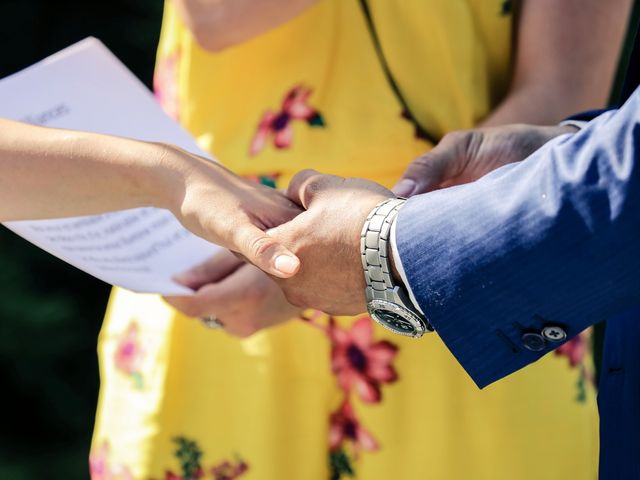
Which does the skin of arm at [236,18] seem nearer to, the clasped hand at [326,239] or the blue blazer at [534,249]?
the clasped hand at [326,239]

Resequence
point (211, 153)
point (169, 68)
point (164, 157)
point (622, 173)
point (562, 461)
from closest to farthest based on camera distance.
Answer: point (622, 173) → point (164, 157) → point (562, 461) → point (211, 153) → point (169, 68)

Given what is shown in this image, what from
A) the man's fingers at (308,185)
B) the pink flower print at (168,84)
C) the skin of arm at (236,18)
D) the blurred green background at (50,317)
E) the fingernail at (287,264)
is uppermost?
the skin of arm at (236,18)

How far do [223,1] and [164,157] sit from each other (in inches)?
13.3

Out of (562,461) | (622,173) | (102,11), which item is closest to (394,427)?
(562,461)

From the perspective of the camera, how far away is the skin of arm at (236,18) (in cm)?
146

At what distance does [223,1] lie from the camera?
1.48m

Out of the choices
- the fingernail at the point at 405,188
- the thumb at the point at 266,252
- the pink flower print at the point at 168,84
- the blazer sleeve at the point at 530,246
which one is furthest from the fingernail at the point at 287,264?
the pink flower print at the point at 168,84

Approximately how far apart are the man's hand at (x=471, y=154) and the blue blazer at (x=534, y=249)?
0.20 metres

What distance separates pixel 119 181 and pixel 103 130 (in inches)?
8.0

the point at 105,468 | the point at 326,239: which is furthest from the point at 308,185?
the point at 105,468

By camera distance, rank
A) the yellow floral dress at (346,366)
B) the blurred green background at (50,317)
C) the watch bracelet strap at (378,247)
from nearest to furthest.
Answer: the watch bracelet strap at (378,247) < the yellow floral dress at (346,366) < the blurred green background at (50,317)

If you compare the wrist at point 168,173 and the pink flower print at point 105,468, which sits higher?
the wrist at point 168,173

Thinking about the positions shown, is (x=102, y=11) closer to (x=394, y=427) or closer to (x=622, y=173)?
(x=394, y=427)

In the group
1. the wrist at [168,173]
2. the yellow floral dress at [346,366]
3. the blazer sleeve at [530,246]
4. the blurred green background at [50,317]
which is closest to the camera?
the blazer sleeve at [530,246]
